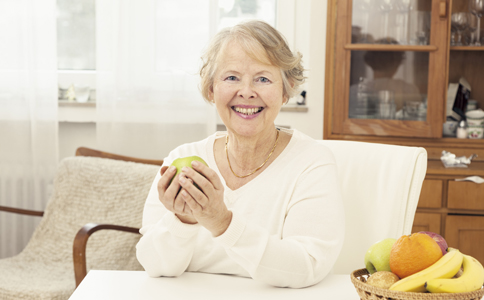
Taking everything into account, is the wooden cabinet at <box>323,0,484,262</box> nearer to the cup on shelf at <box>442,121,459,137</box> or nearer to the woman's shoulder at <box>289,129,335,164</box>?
the cup on shelf at <box>442,121,459,137</box>

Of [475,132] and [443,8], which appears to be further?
[475,132]

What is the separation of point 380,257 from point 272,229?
0.49 meters

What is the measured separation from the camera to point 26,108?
2756mm

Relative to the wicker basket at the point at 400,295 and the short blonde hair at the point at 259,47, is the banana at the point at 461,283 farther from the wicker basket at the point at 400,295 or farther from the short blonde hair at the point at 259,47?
the short blonde hair at the point at 259,47

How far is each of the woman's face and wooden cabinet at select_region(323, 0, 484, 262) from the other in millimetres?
1292

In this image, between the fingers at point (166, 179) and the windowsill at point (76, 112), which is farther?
the windowsill at point (76, 112)

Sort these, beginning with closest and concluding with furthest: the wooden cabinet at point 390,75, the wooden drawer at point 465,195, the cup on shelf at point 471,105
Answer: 1. the wooden drawer at point 465,195
2. the wooden cabinet at point 390,75
3. the cup on shelf at point 471,105

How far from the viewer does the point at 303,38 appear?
2.85 metres

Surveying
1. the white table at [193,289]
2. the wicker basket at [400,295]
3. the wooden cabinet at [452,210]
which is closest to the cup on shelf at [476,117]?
the wooden cabinet at [452,210]

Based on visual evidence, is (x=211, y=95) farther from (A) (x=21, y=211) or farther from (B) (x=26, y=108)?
(B) (x=26, y=108)

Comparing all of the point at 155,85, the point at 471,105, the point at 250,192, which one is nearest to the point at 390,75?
the point at 471,105

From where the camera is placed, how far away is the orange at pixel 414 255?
2.60 ft

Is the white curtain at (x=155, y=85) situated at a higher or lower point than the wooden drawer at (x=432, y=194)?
higher

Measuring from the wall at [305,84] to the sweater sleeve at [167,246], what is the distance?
1699mm
